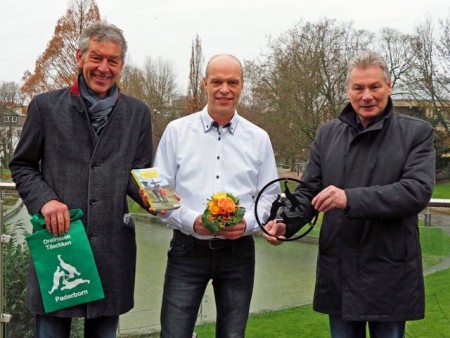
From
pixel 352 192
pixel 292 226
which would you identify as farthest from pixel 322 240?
pixel 352 192

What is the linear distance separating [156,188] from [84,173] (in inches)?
14.4

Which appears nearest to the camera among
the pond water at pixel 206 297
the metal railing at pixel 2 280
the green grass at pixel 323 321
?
the green grass at pixel 323 321

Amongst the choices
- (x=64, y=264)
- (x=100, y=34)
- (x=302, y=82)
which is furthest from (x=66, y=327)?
(x=302, y=82)

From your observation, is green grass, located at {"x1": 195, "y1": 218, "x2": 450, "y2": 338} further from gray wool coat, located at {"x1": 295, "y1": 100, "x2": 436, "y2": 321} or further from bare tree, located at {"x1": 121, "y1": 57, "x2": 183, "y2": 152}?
bare tree, located at {"x1": 121, "y1": 57, "x2": 183, "y2": 152}

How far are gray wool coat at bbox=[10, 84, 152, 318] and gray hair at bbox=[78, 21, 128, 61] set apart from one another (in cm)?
23

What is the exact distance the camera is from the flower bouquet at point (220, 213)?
2824mm

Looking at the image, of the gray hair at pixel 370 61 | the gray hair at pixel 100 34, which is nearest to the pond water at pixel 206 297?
the gray hair at pixel 370 61

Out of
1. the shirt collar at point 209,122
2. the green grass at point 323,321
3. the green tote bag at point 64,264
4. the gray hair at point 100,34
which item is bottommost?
the green grass at point 323,321

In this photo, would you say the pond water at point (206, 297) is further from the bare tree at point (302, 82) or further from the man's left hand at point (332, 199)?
the bare tree at point (302, 82)

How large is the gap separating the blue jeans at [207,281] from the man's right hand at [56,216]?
0.63m

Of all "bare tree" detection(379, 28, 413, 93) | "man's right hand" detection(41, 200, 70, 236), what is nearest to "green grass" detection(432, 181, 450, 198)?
"bare tree" detection(379, 28, 413, 93)

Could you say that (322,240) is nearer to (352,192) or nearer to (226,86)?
(352,192)

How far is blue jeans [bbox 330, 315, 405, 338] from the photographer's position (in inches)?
111

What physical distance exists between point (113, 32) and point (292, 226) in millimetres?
1303
